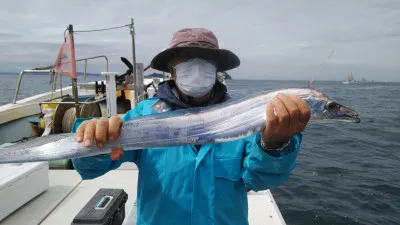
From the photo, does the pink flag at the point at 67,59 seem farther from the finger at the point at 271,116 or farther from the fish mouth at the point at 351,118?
the fish mouth at the point at 351,118

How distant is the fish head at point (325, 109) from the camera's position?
186 cm

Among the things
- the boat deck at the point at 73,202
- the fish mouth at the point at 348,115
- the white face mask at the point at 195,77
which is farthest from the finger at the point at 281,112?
the boat deck at the point at 73,202

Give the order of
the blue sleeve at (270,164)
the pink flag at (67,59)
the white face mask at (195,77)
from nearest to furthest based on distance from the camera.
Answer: the blue sleeve at (270,164)
the white face mask at (195,77)
the pink flag at (67,59)

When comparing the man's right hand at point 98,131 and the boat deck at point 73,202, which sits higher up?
the man's right hand at point 98,131

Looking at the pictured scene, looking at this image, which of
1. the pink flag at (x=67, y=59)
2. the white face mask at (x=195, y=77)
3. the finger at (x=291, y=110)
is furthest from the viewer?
the pink flag at (x=67, y=59)

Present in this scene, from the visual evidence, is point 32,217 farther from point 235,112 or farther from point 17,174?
point 235,112

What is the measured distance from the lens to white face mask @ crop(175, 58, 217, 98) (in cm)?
243

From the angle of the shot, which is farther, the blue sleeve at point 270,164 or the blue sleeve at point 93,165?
the blue sleeve at point 93,165

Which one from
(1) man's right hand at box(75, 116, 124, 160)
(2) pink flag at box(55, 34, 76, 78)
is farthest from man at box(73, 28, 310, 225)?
(2) pink flag at box(55, 34, 76, 78)

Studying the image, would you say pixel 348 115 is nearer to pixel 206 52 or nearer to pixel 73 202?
pixel 206 52

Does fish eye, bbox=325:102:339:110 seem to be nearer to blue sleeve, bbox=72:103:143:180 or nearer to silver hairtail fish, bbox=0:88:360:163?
silver hairtail fish, bbox=0:88:360:163

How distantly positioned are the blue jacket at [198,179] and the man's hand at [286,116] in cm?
19

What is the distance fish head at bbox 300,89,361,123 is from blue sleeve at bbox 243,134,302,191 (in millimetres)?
246

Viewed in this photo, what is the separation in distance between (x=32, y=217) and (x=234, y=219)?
325 cm
